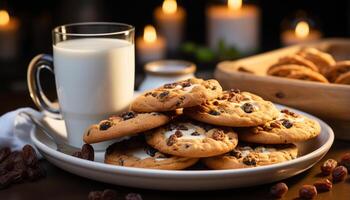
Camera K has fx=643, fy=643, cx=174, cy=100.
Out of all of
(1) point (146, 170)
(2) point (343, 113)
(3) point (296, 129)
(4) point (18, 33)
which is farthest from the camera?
(4) point (18, 33)

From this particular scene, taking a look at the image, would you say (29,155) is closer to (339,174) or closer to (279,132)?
(279,132)

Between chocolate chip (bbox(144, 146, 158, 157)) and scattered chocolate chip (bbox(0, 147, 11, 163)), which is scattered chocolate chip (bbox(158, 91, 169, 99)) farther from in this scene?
scattered chocolate chip (bbox(0, 147, 11, 163))

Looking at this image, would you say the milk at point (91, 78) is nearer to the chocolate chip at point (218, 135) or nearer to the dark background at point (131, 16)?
the chocolate chip at point (218, 135)

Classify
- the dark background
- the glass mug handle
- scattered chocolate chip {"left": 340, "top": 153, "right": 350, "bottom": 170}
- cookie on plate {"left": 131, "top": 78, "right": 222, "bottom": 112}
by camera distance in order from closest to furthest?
cookie on plate {"left": 131, "top": 78, "right": 222, "bottom": 112}, scattered chocolate chip {"left": 340, "top": 153, "right": 350, "bottom": 170}, the glass mug handle, the dark background

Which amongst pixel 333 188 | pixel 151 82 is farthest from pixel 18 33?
pixel 333 188

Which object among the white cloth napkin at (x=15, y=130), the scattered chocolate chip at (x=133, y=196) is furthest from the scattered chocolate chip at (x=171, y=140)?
the white cloth napkin at (x=15, y=130)

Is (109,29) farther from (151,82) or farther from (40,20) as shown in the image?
(40,20)

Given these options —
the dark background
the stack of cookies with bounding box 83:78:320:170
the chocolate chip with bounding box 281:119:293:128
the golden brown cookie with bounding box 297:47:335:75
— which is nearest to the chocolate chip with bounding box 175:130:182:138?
the stack of cookies with bounding box 83:78:320:170
